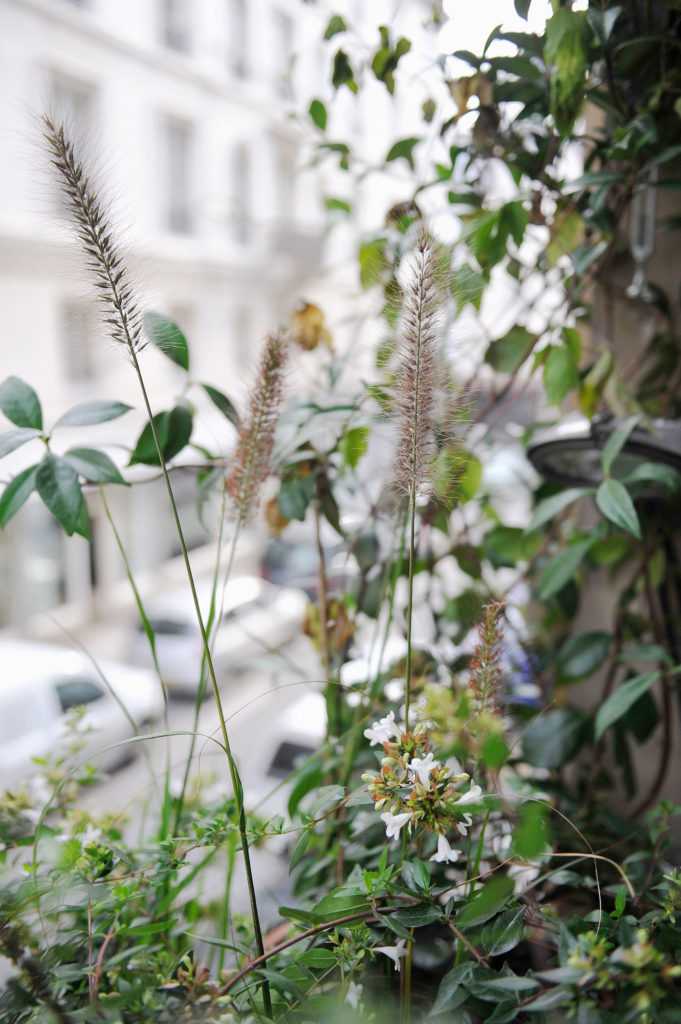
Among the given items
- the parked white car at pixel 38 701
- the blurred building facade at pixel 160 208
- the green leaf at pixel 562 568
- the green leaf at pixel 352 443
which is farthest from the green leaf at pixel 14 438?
the blurred building facade at pixel 160 208

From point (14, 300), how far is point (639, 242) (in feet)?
11.3

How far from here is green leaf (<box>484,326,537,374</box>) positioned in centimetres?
79

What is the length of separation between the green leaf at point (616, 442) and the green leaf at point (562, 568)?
0.13 meters

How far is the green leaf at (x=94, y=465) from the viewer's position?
56 cm

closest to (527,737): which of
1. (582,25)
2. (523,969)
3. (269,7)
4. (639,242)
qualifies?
(523,969)

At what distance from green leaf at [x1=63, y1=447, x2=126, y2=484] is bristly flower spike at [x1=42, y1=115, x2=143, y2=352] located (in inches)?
7.4

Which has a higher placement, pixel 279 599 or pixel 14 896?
pixel 14 896

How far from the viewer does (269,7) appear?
383 centimetres

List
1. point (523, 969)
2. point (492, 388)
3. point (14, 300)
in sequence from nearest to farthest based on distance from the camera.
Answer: point (523, 969), point (492, 388), point (14, 300)

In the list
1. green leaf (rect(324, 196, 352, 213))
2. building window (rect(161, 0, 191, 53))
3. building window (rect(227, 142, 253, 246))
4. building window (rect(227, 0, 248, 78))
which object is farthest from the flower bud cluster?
building window (rect(161, 0, 191, 53))

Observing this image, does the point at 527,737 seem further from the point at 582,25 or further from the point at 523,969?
the point at 582,25

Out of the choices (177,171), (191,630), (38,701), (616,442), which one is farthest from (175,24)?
(616,442)

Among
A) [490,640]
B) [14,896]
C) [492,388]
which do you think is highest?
[492,388]

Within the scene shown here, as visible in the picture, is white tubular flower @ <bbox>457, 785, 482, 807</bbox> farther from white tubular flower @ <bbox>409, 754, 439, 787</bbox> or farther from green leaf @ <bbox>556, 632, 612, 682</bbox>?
green leaf @ <bbox>556, 632, 612, 682</bbox>
